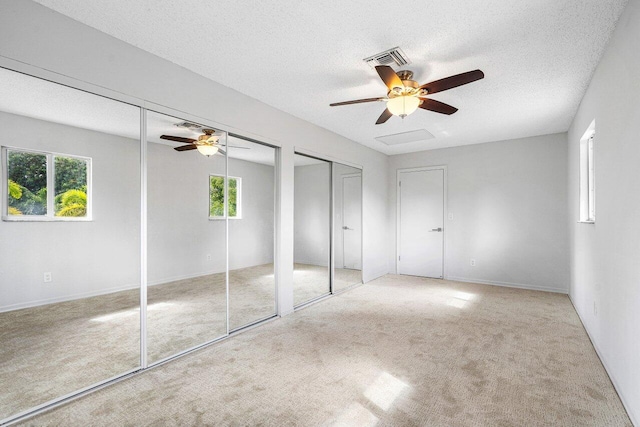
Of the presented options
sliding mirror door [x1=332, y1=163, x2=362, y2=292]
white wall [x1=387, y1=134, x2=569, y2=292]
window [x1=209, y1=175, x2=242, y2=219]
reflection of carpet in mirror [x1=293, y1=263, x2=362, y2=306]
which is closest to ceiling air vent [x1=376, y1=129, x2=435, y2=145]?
sliding mirror door [x1=332, y1=163, x2=362, y2=292]

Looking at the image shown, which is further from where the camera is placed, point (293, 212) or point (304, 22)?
point (293, 212)

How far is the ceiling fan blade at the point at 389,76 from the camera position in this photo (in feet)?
7.66

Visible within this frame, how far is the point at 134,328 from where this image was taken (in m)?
2.49

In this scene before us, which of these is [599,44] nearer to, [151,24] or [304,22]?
[304,22]

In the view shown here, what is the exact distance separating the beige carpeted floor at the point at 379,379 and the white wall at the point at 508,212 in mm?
1489

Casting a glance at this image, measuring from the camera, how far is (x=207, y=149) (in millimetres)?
3059

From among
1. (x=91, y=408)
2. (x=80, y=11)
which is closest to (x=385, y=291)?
(x=91, y=408)

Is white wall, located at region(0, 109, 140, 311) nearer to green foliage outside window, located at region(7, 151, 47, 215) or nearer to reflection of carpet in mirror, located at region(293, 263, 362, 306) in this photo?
green foliage outside window, located at region(7, 151, 47, 215)

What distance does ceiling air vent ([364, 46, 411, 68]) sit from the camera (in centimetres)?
245

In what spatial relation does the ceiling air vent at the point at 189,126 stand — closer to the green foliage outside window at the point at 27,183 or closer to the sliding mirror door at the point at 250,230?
the sliding mirror door at the point at 250,230

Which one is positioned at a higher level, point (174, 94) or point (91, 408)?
point (174, 94)

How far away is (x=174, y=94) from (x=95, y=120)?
0.66 m

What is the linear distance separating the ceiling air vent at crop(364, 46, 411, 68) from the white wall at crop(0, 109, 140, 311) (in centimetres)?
197

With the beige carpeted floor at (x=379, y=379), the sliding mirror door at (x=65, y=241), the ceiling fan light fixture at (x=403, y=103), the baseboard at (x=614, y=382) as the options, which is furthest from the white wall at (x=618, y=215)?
the sliding mirror door at (x=65, y=241)
